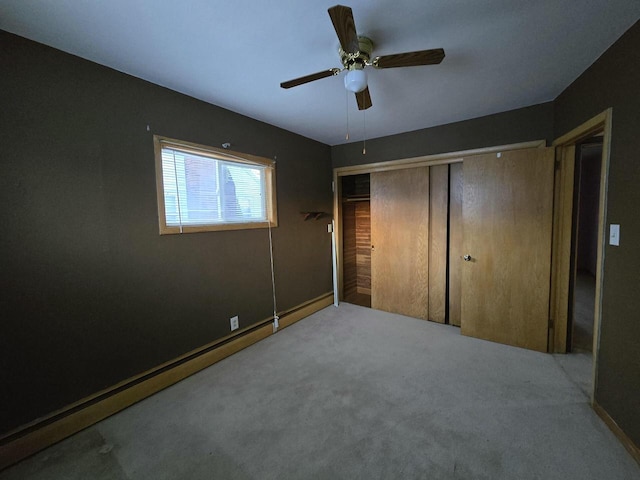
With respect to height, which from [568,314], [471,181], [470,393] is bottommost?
[470,393]

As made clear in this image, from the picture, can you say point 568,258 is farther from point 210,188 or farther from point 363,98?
point 210,188

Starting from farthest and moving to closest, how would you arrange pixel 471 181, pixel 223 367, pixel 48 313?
pixel 471 181 → pixel 223 367 → pixel 48 313

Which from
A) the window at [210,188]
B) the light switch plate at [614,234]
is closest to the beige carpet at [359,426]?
the light switch plate at [614,234]

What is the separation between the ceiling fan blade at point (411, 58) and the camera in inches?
55.1

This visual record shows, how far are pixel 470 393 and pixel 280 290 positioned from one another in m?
2.08

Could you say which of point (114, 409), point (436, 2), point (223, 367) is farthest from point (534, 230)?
point (114, 409)

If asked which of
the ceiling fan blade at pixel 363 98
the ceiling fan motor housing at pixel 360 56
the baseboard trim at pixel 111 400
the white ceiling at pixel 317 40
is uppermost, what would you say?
the white ceiling at pixel 317 40

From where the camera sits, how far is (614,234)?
1.63 metres

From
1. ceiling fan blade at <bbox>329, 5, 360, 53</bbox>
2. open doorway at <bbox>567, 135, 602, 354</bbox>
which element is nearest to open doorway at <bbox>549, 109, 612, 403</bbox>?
open doorway at <bbox>567, 135, 602, 354</bbox>

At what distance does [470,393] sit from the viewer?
2.01 m

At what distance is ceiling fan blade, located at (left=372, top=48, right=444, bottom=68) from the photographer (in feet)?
4.59

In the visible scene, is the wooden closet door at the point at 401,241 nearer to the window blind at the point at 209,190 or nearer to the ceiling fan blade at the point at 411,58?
the window blind at the point at 209,190

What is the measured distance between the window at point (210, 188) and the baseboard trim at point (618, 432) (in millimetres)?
3002

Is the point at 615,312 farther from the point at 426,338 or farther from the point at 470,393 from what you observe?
the point at 426,338
